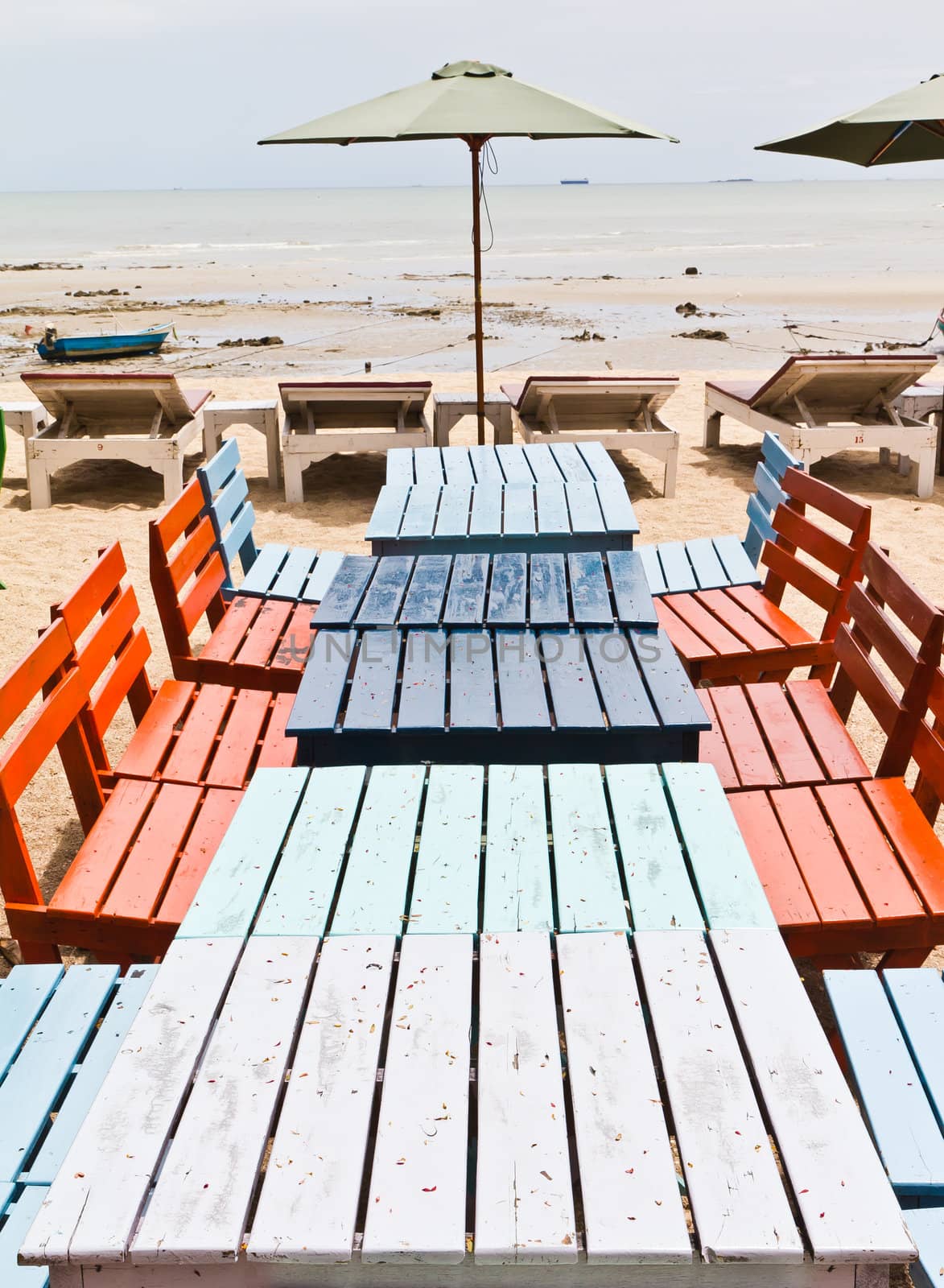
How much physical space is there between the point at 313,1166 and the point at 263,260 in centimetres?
4407

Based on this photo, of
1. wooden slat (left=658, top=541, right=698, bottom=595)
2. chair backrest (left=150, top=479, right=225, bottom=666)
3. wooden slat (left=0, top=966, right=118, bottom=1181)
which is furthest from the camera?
wooden slat (left=658, top=541, right=698, bottom=595)

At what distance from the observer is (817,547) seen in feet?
12.8

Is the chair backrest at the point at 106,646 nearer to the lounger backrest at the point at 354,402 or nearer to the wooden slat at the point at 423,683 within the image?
the wooden slat at the point at 423,683

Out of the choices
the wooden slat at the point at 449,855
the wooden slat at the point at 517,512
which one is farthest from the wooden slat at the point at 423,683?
the wooden slat at the point at 517,512

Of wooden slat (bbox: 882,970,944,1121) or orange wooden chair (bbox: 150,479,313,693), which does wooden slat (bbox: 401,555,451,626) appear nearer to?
orange wooden chair (bbox: 150,479,313,693)

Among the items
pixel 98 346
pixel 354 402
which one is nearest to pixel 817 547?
pixel 354 402

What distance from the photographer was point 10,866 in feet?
7.93

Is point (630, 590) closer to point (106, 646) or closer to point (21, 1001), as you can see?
point (106, 646)

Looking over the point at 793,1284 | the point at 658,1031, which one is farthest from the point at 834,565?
the point at 793,1284

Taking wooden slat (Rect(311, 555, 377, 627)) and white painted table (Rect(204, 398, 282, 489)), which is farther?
white painted table (Rect(204, 398, 282, 489))

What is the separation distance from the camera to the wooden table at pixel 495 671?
103 inches

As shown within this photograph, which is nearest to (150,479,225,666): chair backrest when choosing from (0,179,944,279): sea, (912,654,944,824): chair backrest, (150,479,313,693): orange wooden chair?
(150,479,313,693): orange wooden chair

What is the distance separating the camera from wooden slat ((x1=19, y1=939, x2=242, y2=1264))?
1276 mm

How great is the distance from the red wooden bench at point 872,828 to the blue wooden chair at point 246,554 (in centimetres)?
207
